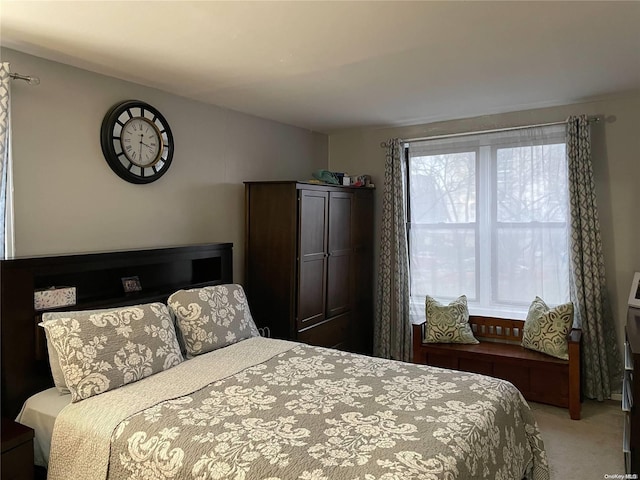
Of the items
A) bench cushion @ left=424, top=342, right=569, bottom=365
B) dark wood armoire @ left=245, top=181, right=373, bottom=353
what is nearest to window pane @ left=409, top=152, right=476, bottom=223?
dark wood armoire @ left=245, top=181, right=373, bottom=353

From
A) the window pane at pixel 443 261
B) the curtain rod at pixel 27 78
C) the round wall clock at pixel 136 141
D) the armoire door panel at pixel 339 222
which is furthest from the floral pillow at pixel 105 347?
the window pane at pixel 443 261

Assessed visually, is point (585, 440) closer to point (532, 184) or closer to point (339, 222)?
point (532, 184)

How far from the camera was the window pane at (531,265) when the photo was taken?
3.89 m

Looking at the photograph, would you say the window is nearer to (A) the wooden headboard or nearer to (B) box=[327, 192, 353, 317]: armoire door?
(B) box=[327, 192, 353, 317]: armoire door

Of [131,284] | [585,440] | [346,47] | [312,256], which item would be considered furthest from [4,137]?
[585,440]

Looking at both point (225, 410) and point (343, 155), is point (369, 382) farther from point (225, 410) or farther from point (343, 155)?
point (343, 155)

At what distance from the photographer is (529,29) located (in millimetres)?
2307

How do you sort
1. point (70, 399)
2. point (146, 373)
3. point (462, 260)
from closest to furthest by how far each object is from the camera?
point (70, 399), point (146, 373), point (462, 260)

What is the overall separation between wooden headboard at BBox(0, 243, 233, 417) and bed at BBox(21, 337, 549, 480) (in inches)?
17.5

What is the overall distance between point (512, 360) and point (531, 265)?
0.88 m

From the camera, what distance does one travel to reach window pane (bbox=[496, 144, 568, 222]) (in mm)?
3875

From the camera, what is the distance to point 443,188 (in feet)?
14.6

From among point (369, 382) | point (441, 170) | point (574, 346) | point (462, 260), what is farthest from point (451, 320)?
point (369, 382)

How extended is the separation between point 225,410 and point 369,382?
0.79m
